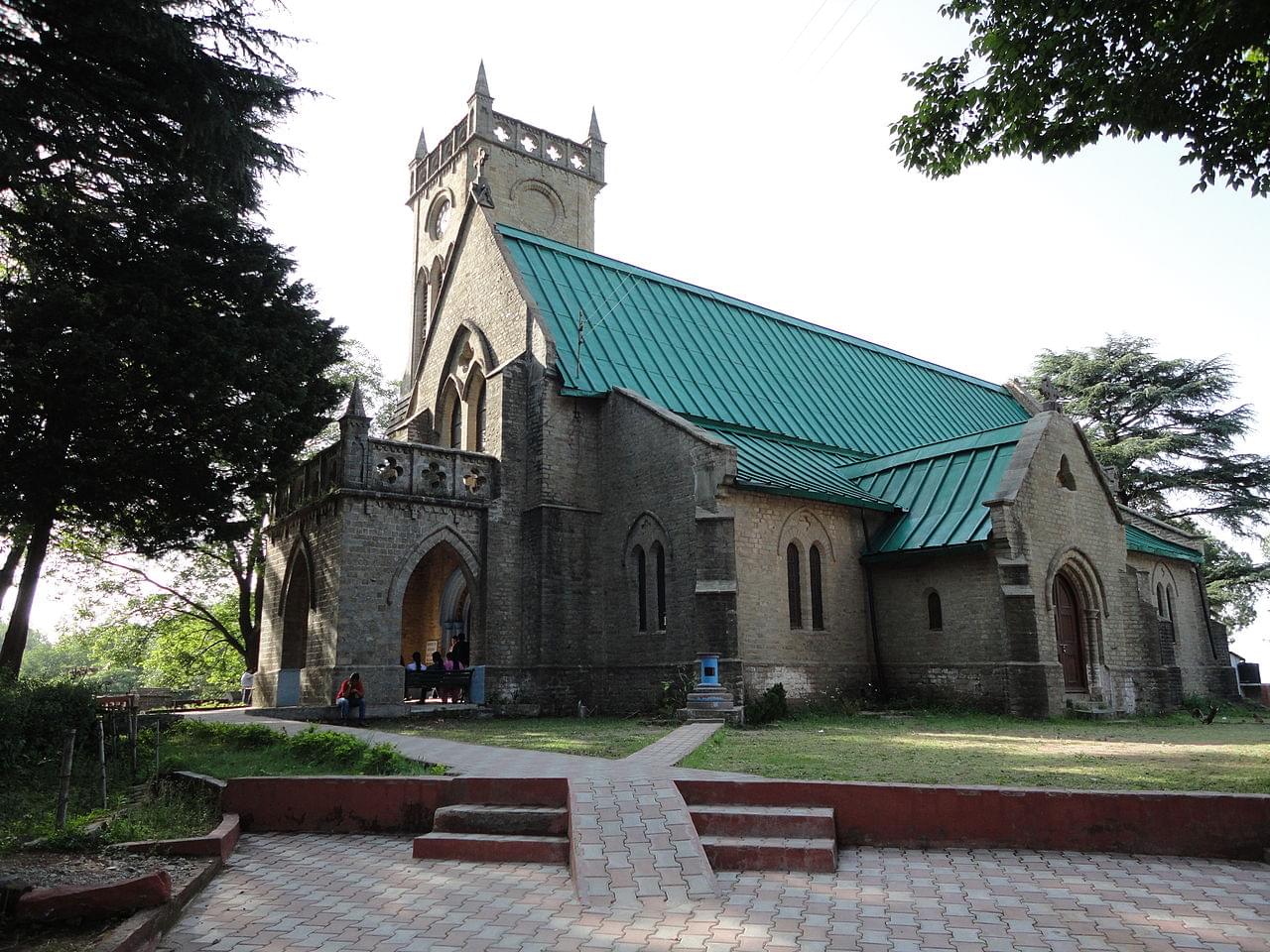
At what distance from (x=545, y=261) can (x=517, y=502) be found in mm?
7684

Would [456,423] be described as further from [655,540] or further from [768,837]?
[768,837]

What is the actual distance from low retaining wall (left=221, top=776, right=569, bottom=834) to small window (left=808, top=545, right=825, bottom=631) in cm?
1377

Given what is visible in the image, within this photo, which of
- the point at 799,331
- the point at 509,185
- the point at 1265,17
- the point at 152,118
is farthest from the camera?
the point at 509,185

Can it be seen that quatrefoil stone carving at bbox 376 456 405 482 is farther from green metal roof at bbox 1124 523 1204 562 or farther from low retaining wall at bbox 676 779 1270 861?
green metal roof at bbox 1124 523 1204 562

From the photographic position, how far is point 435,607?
2612 cm

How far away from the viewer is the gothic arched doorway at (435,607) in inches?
981

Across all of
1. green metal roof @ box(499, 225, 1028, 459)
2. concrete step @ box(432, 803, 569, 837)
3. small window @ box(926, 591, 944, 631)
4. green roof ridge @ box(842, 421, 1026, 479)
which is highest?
green metal roof @ box(499, 225, 1028, 459)

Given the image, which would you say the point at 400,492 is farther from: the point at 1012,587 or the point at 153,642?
the point at 153,642

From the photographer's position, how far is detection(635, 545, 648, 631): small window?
21359 mm

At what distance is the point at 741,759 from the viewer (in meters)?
11.1

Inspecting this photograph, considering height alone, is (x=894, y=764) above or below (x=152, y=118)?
below

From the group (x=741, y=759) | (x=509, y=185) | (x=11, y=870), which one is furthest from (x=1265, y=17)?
(x=509, y=185)

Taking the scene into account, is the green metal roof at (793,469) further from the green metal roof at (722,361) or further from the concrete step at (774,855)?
the concrete step at (774,855)

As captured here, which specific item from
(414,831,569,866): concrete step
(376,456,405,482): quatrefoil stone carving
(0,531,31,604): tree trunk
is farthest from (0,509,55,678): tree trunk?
(414,831,569,866): concrete step
